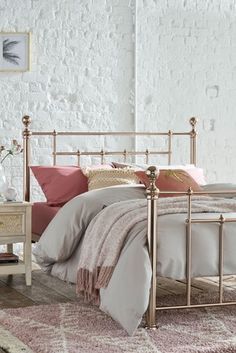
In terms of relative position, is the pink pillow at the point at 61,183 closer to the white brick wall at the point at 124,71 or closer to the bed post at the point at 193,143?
the white brick wall at the point at 124,71

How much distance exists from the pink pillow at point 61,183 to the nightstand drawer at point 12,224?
0.58m

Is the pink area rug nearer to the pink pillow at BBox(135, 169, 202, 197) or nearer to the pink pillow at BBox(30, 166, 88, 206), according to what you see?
the pink pillow at BBox(135, 169, 202, 197)

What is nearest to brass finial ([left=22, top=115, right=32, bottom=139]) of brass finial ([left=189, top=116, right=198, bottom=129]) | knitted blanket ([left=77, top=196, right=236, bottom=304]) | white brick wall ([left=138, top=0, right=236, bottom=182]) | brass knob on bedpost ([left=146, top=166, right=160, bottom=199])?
white brick wall ([left=138, top=0, right=236, bottom=182])

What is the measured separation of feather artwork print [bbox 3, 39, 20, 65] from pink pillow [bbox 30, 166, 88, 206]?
1.24 m

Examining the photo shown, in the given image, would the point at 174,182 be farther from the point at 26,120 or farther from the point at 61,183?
the point at 26,120

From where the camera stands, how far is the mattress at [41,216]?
256 inches

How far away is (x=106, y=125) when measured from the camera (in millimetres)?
7883

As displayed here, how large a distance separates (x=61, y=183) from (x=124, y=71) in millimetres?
1723

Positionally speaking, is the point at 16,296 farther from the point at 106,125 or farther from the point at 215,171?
the point at 215,171

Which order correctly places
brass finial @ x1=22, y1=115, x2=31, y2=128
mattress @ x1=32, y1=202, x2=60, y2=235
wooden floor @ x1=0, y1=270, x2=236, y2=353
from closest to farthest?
wooden floor @ x1=0, y1=270, x2=236, y2=353
mattress @ x1=32, y1=202, x2=60, y2=235
brass finial @ x1=22, y1=115, x2=31, y2=128

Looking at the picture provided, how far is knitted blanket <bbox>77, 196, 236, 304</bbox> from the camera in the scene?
498 cm

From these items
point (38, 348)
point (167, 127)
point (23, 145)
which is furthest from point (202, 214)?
point (167, 127)

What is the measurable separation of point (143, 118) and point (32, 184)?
1229mm

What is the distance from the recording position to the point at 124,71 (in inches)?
313
